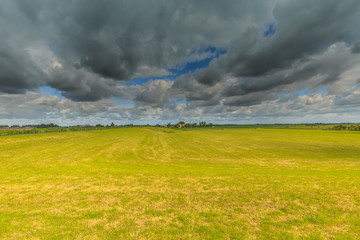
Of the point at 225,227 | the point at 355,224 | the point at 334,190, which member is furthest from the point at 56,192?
the point at 334,190

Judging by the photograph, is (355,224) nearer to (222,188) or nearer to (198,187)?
(222,188)

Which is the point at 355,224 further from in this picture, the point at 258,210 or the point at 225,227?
the point at 225,227

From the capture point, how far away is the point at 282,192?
385 inches

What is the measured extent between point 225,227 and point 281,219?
2968mm

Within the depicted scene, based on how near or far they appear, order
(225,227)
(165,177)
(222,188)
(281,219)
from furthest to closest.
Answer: (165,177)
(222,188)
(281,219)
(225,227)

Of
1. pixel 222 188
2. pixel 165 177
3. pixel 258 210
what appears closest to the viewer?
pixel 258 210

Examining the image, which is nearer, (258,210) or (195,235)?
(195,235)

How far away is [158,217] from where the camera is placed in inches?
284

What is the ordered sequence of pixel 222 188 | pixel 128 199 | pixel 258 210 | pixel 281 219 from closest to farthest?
pixel 281 219 → pixel 258 210 → pixel 128 199 → pixel 222 188

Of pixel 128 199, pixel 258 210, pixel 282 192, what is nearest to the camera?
pixel 258 210

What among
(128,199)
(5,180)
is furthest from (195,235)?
(5,180)

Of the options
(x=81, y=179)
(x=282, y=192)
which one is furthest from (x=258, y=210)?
(x=81, y=179)

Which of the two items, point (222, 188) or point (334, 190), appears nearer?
point (334, 190)

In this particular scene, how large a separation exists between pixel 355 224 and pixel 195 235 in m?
7.29
